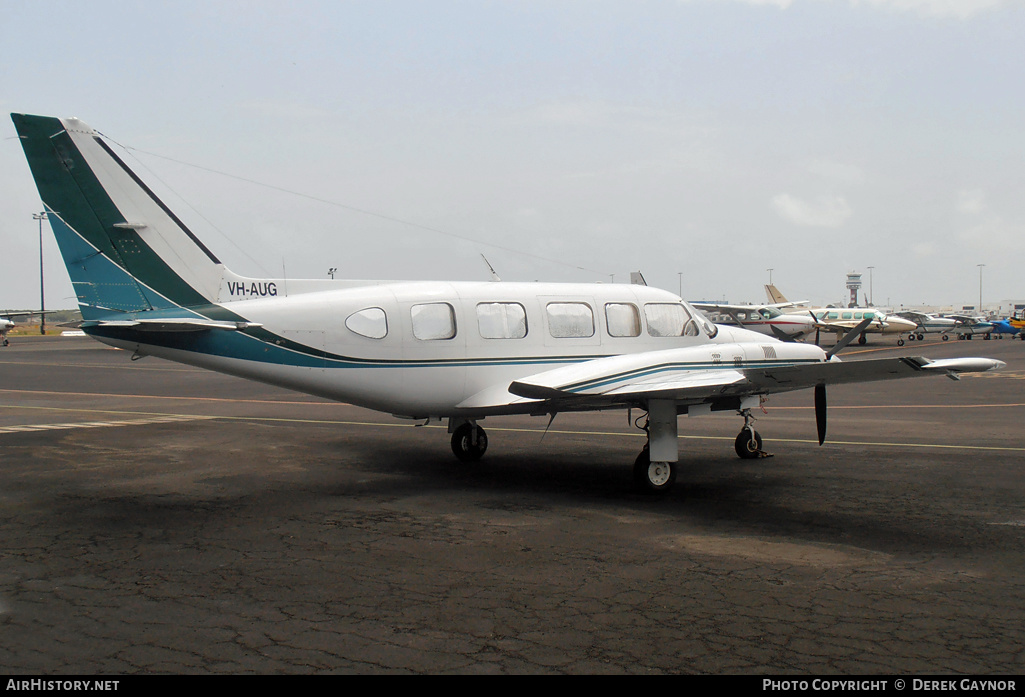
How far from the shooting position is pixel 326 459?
1384cm

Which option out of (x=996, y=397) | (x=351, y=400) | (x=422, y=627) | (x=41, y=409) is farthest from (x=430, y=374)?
(x=996, y=397)

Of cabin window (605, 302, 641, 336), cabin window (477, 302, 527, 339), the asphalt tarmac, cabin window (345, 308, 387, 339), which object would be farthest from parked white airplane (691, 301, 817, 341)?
cabin window (345, 308, 387, 339)

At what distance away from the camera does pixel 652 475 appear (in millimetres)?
10898

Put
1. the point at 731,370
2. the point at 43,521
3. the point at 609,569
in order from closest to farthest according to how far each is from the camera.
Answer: the point at 609,569
the point at 43,521
the point at 731,370

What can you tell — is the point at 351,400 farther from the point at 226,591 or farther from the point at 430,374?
the point at 226,591

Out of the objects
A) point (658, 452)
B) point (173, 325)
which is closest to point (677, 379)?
point (658, 452)

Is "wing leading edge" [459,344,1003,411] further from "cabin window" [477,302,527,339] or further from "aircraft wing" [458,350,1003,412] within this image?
"cabin window" [477,302,527,339]

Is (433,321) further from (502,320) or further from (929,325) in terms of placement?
(929,325)

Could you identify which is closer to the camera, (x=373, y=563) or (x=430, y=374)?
(x=373, y=563)

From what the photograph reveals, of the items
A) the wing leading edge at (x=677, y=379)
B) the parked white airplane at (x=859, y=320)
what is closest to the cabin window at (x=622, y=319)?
the wing leading edge at (x=677, y=379)

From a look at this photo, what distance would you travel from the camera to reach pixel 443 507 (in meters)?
10.1
